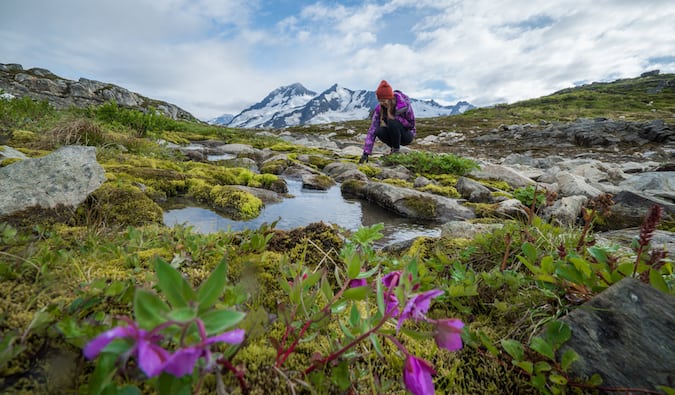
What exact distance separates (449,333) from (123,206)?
4493 millimetres

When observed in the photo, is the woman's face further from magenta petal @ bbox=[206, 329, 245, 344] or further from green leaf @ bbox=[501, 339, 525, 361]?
magenta petal @ bbox=[206, 329, 245, 344]

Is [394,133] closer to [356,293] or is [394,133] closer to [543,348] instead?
[543,348]

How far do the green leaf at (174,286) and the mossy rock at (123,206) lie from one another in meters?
3.60

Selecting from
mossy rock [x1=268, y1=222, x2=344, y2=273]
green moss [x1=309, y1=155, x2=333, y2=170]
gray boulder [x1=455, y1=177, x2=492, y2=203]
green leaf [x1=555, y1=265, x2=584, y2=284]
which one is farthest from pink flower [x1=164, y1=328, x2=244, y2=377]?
green moss [x1=309, y1=155, x2=333, y2=170]

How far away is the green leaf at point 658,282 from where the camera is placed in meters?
1.26

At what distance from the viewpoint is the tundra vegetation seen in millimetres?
642

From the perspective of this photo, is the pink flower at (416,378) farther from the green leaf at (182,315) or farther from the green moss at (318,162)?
the green moss at (318,162)

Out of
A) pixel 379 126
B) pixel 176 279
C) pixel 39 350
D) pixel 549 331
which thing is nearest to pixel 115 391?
pixel 176 279

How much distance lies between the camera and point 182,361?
0.54 m

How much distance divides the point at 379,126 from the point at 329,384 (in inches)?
478

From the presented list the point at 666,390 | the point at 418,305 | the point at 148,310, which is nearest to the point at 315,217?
the point at 418,305

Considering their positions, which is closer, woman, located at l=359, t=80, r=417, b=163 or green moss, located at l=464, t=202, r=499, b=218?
green moss, located at l=464, t=202, r=499, b=218

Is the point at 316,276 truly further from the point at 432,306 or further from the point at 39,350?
the point at 432,306

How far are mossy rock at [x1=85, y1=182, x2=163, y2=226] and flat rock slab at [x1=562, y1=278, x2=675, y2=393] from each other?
4.10 metres
